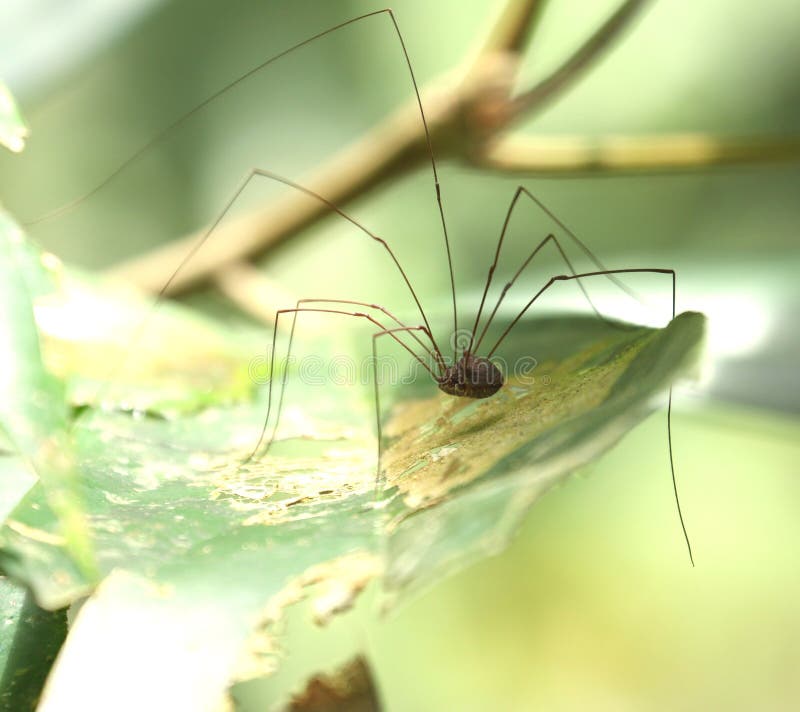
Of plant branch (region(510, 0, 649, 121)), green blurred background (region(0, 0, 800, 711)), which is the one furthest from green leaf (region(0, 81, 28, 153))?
green blurred background (region(0, 0, 800, 711))

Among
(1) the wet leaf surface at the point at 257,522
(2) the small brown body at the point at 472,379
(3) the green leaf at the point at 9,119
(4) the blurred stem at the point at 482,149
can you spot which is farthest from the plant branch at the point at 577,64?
(3) the green leaf at the point at 9,119

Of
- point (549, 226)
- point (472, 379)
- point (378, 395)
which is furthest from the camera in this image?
point (549, 226)

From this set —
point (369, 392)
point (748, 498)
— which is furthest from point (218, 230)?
point (748, 498)

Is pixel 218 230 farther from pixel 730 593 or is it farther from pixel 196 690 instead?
pixel 730 593

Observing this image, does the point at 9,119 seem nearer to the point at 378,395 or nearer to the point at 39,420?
the point at 39,420

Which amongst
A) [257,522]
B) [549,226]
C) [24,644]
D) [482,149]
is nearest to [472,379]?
[482,149]

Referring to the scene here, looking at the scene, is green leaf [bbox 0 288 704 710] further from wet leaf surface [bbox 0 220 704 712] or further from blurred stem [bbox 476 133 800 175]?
blurred stem [bbox 476 133 800 175]

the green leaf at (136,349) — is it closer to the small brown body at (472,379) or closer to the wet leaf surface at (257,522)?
the wet leaf surface at (257,522)
